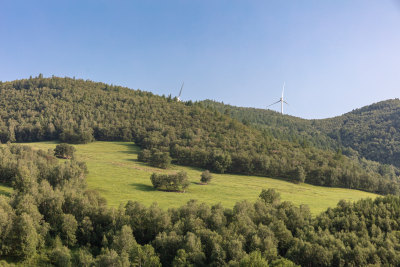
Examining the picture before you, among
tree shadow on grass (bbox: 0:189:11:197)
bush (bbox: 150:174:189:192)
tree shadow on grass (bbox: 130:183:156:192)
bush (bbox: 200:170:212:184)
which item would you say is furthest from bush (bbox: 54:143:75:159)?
bush (bbox: 200:170:212:184)

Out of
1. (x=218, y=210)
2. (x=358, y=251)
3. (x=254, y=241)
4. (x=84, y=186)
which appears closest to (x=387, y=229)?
(x=358, y=251)

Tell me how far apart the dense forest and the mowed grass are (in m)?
13.4

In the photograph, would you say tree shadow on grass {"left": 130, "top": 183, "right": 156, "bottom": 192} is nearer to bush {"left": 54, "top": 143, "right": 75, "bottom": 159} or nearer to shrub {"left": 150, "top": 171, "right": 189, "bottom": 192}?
shrub {"left": 150, "top": 171, "right": 189, "bottom": 192}

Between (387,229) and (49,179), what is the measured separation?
8371 cm

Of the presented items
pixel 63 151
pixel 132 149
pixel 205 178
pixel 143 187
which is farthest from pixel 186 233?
pixel 132 149

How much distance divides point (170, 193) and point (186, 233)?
3877cm

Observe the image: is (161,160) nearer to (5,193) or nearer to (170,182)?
(170,182)

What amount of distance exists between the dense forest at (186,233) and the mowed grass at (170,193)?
13.4 metres

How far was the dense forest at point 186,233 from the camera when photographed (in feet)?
162

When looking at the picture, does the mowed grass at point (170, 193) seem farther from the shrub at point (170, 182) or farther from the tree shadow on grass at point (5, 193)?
the tree shadow on grass at point (5, 193)

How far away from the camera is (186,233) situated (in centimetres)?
5494

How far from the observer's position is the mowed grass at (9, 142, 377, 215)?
278ft

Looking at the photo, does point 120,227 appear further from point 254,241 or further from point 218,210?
point 254,241

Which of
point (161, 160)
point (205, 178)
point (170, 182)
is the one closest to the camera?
point (170, 182)
